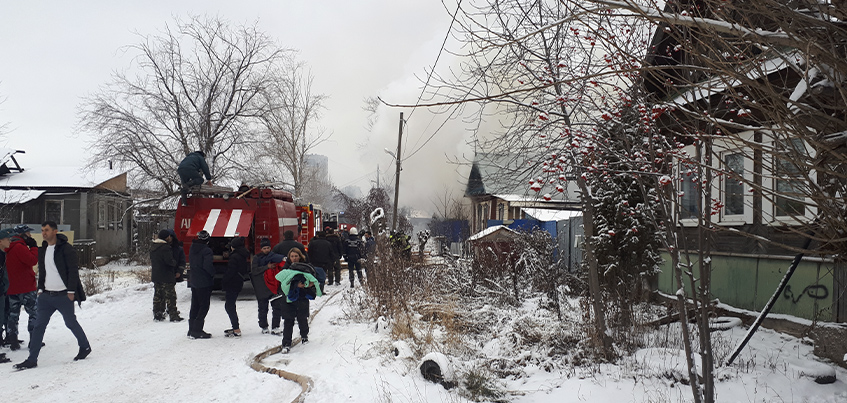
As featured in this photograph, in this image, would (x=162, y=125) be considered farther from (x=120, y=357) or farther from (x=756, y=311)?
(x=756, y=311)

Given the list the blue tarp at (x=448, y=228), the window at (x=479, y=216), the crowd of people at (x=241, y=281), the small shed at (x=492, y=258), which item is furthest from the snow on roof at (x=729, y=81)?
the window at (x=479, y=216)

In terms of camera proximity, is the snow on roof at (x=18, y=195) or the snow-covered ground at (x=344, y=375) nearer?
the snow-covered ground at (x=344, y=375)

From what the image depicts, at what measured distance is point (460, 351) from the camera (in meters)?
7.15

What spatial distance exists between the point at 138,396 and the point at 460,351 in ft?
12.4

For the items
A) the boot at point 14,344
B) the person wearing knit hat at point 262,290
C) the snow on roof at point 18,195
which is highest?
the snow on roof at point 18,195

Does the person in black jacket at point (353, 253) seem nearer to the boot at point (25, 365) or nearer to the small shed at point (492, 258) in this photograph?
the small shed at point (492, 258)

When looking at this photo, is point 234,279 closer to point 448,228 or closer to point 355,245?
point 355,245

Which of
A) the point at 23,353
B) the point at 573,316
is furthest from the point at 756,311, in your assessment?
the point at 23,353

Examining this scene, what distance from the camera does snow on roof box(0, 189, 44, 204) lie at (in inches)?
981

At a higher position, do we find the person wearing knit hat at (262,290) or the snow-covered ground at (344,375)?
the person wearing knit hat at (262,290)

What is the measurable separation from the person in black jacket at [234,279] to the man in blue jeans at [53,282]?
238 cm

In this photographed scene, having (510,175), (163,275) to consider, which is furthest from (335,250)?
(510,175)

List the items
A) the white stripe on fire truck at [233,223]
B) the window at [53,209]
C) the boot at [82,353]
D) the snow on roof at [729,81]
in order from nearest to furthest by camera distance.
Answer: the snow on roof at [729,81] → the boot at [82,353] → the white stripe on fire truck at [233,223] → the window at [53,209]

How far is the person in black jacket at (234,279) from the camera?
9.02 metres
